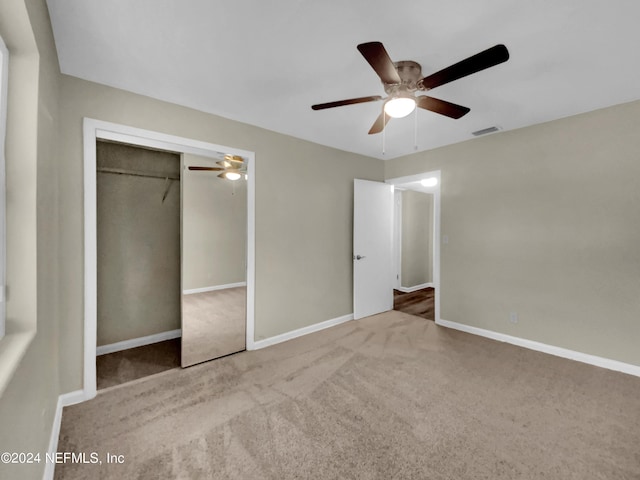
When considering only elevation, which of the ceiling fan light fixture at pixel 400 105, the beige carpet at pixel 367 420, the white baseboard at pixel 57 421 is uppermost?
the ceiling fan light fixture at pixel 400 105

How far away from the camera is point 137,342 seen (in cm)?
321

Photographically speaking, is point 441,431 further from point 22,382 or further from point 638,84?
point 638,84

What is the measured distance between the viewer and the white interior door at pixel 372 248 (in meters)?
4.12

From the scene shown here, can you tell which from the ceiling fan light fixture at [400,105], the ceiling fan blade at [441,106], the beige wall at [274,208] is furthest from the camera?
the beige wall at [274,208]

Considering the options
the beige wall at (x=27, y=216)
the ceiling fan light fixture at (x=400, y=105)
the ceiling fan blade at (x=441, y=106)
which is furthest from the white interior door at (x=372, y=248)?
the beige wall at (x=27, y=216)

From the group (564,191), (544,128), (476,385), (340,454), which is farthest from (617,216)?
(340,454)

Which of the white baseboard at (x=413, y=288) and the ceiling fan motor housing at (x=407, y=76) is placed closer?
the ceiling fan motor housing at (x=407, y=76)

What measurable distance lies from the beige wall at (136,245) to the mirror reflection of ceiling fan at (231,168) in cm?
59

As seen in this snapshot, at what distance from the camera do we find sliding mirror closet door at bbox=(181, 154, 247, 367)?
294 cm

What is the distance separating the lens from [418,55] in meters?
1.90

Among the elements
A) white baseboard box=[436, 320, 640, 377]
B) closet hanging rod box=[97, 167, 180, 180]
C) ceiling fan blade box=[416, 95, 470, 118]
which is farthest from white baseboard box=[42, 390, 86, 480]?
white baseboard box=[436, 320, 640, 377]

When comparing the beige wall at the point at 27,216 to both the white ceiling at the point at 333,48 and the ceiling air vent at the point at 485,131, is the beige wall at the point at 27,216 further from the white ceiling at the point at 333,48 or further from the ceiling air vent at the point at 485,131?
the ceiling air vent at the point at 485,131

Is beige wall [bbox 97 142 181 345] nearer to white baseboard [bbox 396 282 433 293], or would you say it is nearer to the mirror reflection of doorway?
the mirror reflection of doorway

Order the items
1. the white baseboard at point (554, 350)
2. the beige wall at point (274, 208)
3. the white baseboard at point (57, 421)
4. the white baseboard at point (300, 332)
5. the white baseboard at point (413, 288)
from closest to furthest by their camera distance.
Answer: the white baseboard at point (57, 421)
the beige wall at point (274, 208)
the white baseboard at point (554, 350)
the white baseboard at point (300, 332)
the white baseboard at point (413, 288)
